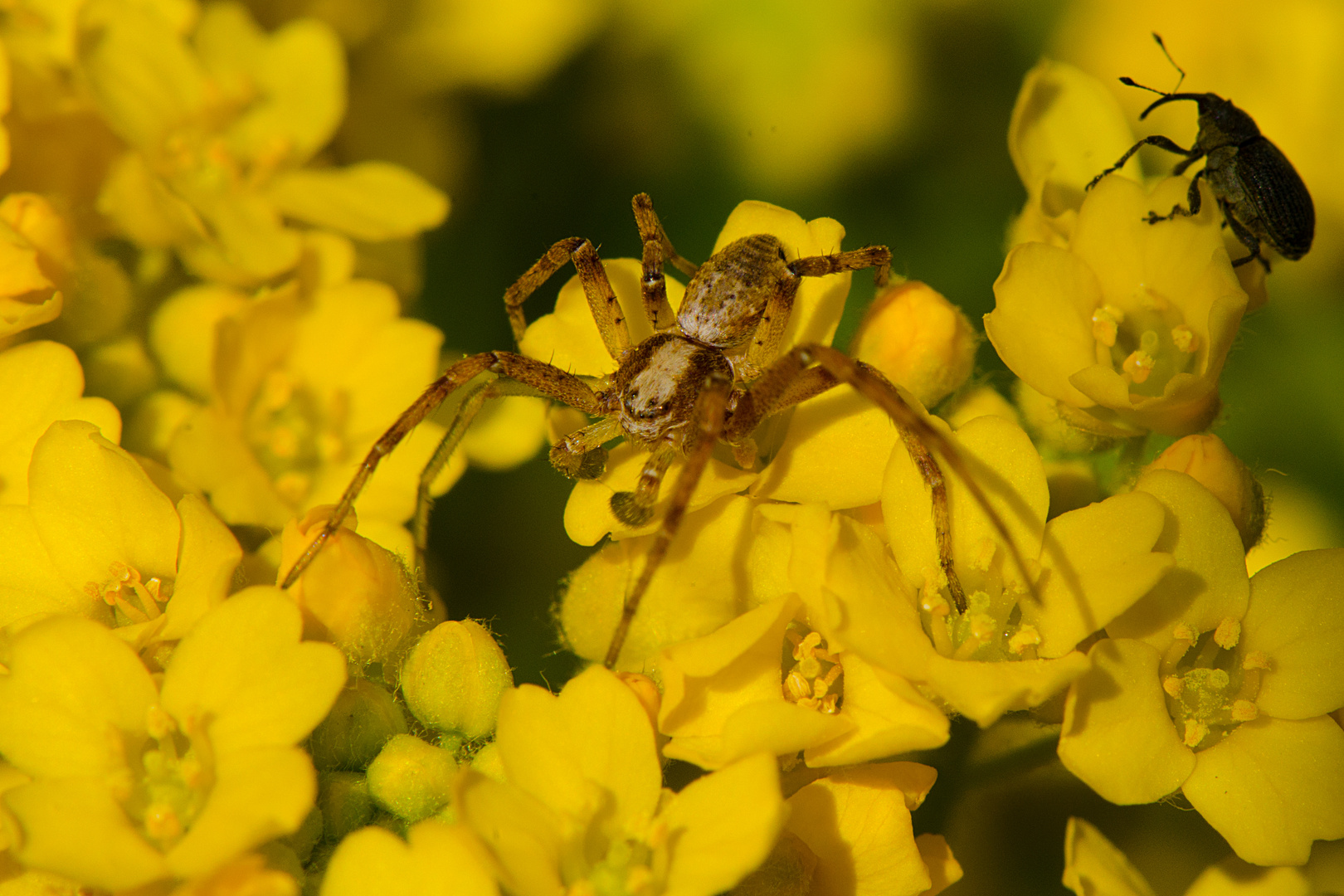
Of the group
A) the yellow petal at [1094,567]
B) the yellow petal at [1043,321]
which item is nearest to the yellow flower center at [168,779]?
the yellow petal at [1094,567]

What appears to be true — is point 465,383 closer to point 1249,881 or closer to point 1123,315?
point 1123,315

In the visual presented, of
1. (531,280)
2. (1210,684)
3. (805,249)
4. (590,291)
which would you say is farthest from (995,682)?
(531,280)

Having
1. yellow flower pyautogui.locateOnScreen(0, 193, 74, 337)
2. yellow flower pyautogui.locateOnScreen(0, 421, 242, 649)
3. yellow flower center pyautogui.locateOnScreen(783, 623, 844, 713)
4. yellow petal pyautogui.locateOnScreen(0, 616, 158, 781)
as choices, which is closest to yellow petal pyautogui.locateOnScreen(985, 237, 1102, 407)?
yellow flower center pyautogui.locateOnScreen(783, 623, 844, 713)

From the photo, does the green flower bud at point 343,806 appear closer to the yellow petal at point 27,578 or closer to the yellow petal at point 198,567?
the yellow petal at point 198,567

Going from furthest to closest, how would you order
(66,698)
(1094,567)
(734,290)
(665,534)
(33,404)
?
(734,290) < (33,404) < (665,534) < (1094,567) < (66,698)

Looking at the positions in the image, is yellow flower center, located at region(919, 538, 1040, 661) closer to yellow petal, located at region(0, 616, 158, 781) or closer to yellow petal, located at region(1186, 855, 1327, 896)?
yellow petal, located at region(1186, 855, 1327, 896)

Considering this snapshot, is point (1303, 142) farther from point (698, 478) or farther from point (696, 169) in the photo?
point (698, 478)
